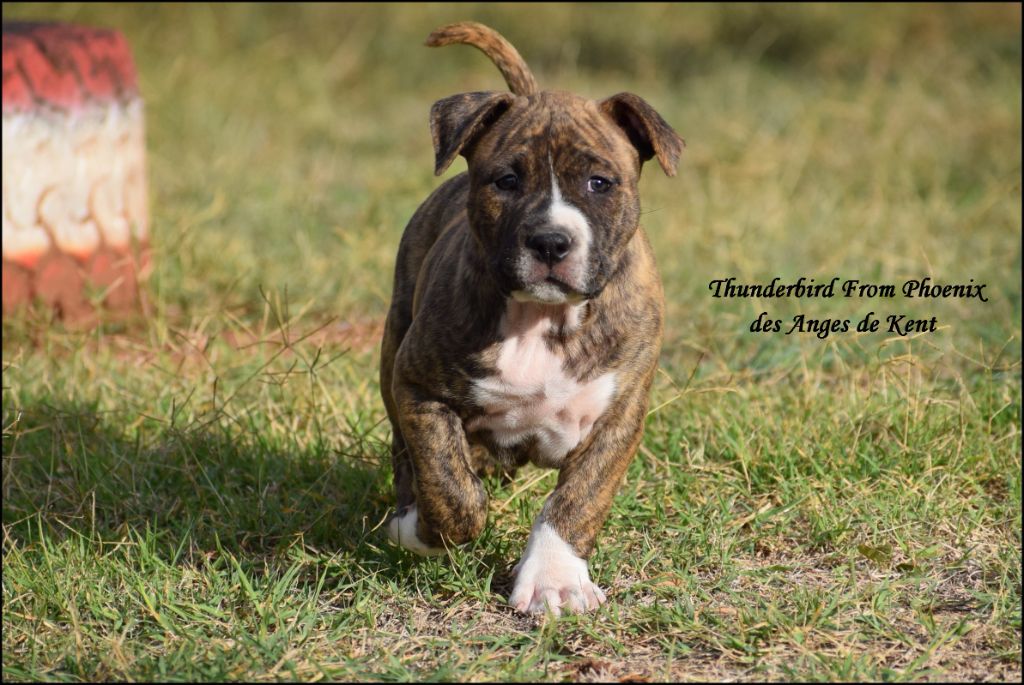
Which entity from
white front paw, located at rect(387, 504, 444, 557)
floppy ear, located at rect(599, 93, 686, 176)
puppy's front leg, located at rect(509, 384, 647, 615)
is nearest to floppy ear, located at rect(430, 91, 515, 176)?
floppy ear, located at rect(599, 93, 686, 176)

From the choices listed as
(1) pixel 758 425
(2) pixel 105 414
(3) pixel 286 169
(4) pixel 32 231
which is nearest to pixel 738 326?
(1) pixel 758 425

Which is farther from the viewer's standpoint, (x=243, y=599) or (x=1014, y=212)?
(x=1014, y=212)

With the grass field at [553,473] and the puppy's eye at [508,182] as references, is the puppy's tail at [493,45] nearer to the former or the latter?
the puppy's eye at [508,182]

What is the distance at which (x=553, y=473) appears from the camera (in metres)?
4.63

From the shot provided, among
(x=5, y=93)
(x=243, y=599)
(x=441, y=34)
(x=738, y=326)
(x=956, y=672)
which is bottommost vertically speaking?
(x=243, y=599)

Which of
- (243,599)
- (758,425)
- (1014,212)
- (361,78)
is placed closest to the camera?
(243,599)

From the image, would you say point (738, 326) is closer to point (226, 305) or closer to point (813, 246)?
point (813, 246)

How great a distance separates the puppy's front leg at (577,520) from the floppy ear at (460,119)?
2.86 feet

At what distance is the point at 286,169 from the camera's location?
945 cm

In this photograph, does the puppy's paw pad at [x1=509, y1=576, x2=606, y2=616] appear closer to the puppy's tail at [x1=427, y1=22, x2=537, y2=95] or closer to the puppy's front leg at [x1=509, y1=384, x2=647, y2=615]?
the puppy's front leg at [x1=509, y1=384, x2=647, y2=615]

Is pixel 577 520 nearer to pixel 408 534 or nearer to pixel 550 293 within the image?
pixel 408 534

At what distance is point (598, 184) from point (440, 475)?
923mm

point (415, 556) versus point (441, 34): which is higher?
point (441, 34)

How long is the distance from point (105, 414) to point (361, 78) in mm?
8334
